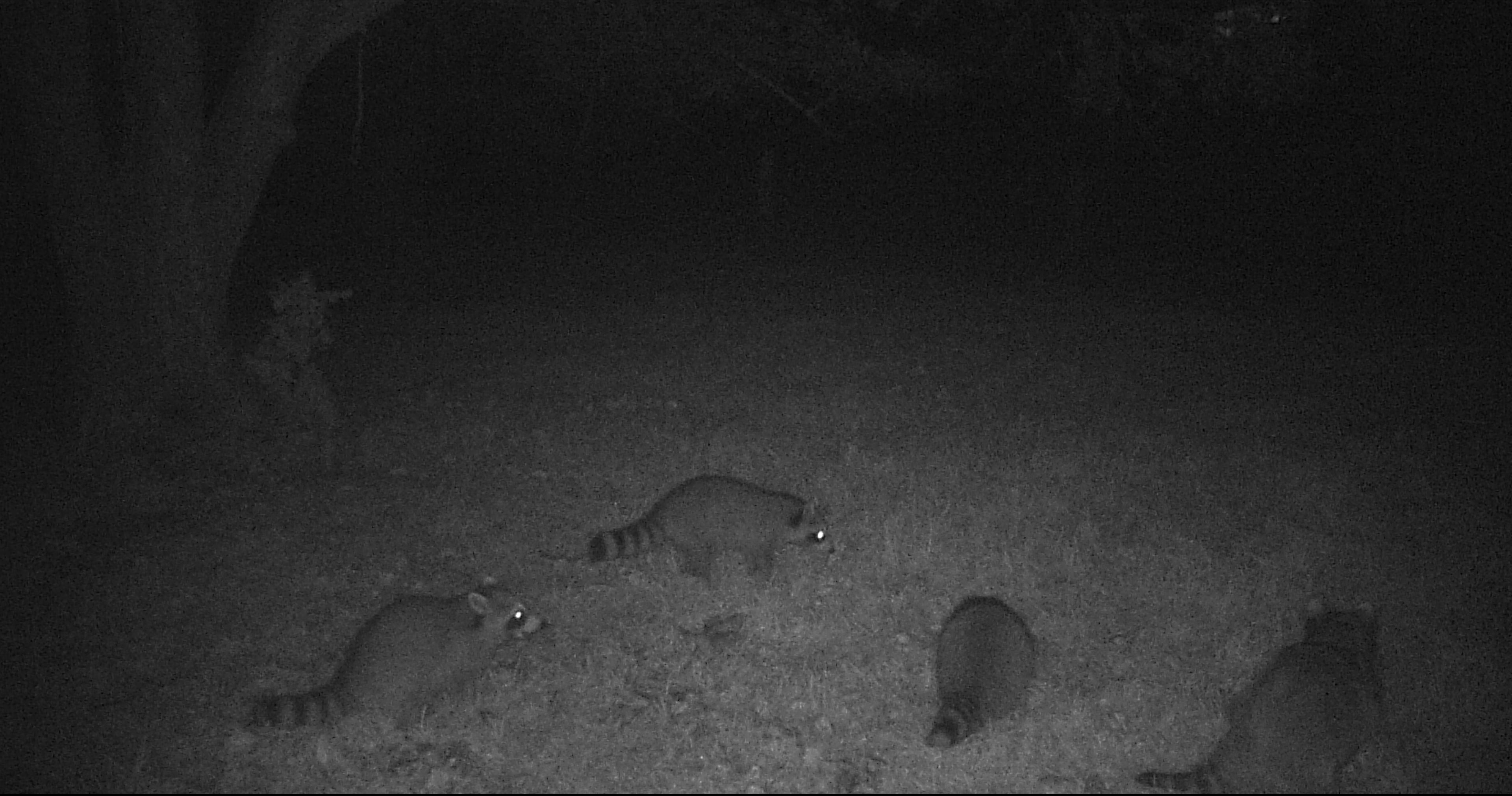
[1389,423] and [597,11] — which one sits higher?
[597,11]

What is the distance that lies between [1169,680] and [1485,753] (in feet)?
4.75

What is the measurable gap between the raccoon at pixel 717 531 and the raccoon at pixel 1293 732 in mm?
2833

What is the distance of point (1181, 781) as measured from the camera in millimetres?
5035

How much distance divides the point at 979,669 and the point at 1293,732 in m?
1.42

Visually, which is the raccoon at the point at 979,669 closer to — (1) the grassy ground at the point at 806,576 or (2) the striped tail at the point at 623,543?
(1) the grassy ground at the point at 806,576

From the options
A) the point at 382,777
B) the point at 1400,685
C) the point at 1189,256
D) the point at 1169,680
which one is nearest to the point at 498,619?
the point at 382,777

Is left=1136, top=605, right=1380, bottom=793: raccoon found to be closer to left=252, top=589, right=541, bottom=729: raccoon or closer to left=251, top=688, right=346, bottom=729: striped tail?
left=252, top=589, right=541, bottom=729: raccoon

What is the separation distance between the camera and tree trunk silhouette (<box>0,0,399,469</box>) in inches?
361

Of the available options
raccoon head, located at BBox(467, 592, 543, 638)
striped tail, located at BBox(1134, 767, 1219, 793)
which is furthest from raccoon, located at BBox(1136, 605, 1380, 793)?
raccoon head, located at BBox(467, 592, 543, 638)

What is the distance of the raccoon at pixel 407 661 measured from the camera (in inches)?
216

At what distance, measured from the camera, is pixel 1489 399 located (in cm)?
1211

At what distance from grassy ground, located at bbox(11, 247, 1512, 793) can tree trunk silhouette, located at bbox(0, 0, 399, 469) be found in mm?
1447

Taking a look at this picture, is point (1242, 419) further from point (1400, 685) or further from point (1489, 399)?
point (1400, 685)

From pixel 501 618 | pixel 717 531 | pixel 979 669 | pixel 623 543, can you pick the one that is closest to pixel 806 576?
pixel 717 531
